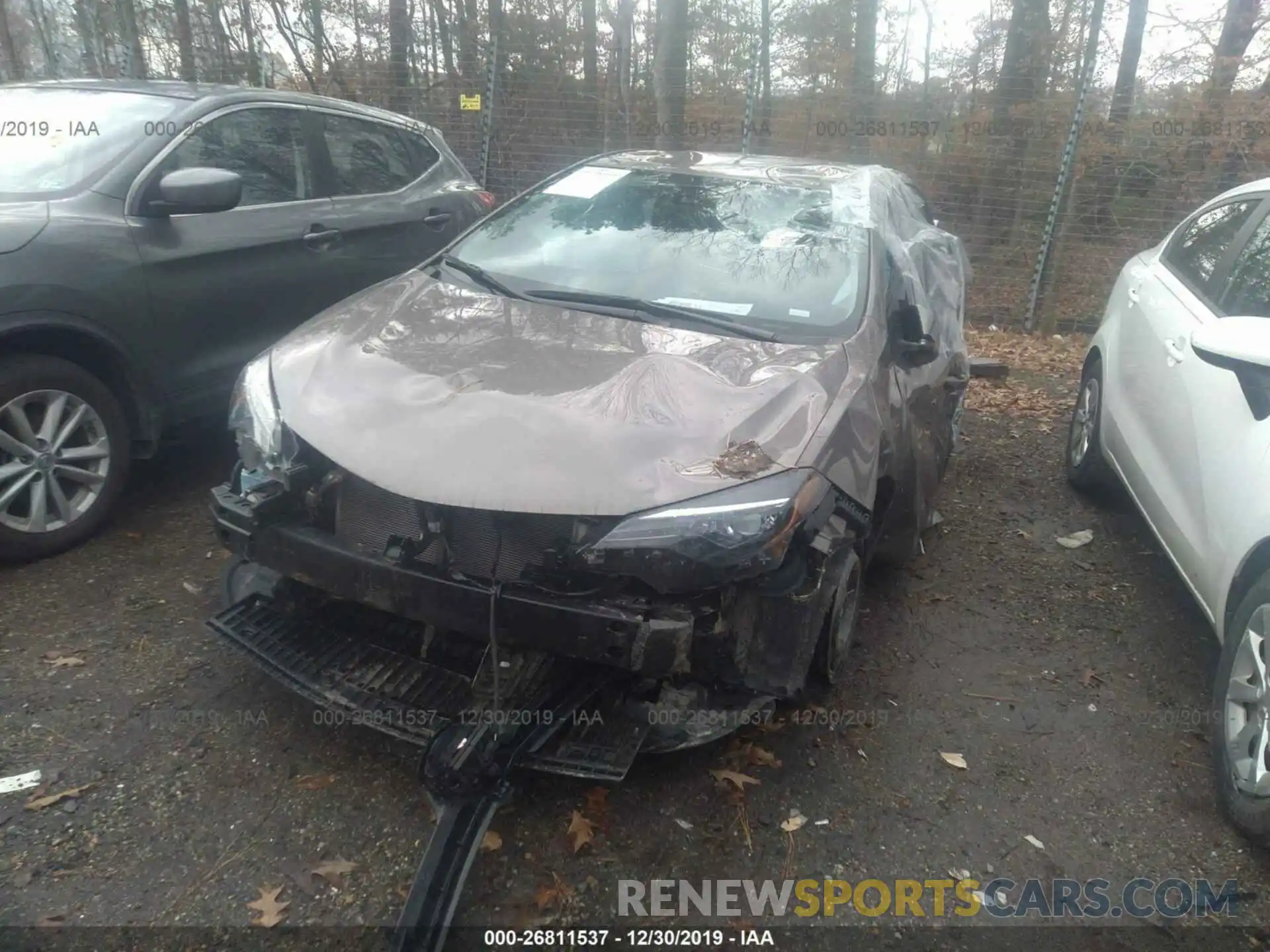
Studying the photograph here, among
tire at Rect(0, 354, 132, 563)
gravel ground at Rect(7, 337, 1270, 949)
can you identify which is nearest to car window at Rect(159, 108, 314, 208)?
tire at Rect(0, 354, 132, 563)

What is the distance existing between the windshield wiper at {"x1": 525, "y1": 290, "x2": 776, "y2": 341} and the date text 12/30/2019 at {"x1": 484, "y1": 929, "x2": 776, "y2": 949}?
183 centimetres

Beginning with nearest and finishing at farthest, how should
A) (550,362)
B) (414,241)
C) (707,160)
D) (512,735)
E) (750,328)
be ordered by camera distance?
1. (512,735)
2. (550,362)
3. (750,328)
4. (707,160)
5. (414,241)

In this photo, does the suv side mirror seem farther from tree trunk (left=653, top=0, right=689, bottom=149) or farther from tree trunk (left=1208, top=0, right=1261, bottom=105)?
tree trunk (left=1208, top=0, right=1261, bottom=105)

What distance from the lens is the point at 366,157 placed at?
509cm

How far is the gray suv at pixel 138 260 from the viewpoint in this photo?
3461 mm

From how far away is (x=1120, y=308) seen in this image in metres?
4.87

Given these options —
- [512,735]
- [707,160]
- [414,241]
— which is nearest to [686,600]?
[512,735]

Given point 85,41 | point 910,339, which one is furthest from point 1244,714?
point 85,41

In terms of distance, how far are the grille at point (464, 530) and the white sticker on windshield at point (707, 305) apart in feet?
4.21

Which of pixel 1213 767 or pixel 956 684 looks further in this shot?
pixel 956 684

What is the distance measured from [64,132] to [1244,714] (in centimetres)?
490

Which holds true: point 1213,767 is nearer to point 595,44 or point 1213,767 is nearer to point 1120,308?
point 1120,308

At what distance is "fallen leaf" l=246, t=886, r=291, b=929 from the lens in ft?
7.29

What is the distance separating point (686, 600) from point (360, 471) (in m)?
0.93
